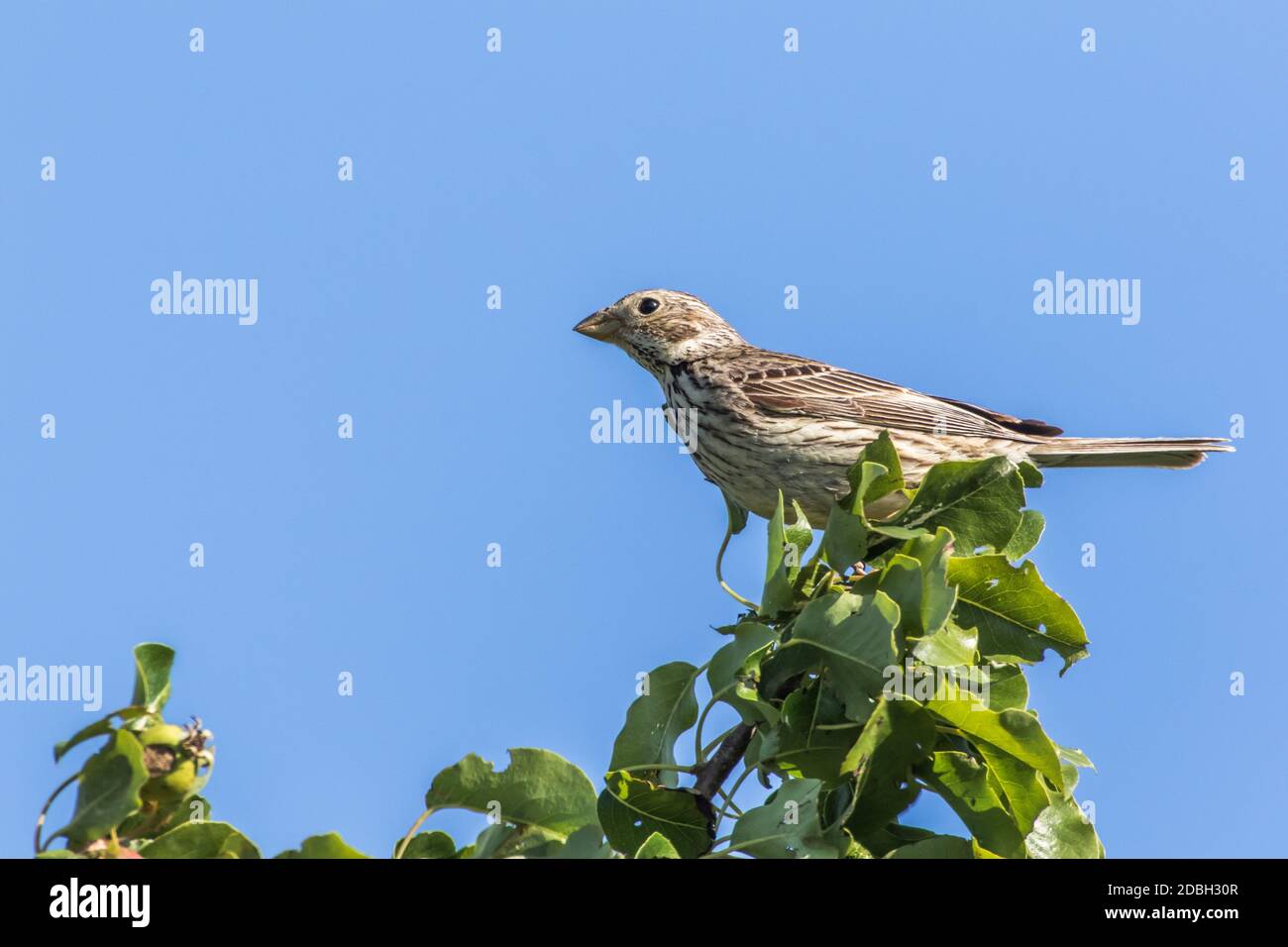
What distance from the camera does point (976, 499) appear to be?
4324mm

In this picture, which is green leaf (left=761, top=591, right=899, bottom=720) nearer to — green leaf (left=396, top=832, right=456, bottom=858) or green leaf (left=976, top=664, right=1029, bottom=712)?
green leaf (left=976, top=664, right=1029, bottom=712)

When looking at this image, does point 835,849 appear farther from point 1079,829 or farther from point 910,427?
point 910,427

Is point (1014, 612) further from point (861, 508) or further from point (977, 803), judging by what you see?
point (977, 803)

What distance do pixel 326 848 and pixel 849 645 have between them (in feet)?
4.69

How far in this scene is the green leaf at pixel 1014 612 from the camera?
13.6 ft

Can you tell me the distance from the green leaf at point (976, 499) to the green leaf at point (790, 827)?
1.17 m

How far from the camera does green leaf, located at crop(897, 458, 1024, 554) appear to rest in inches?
169

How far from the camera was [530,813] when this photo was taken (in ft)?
11.6

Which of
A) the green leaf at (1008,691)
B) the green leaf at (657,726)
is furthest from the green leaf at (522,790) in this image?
the green leaf at (1008,691)

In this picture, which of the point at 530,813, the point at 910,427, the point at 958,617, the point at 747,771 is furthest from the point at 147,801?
the point at 910,427

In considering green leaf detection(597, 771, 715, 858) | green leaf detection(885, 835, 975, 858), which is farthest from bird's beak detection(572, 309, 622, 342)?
green leaf detection(885, 835, 975, 858)

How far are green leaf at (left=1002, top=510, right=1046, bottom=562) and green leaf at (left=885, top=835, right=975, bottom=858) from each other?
1.30m

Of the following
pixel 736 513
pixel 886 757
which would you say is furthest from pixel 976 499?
pixel 736 513

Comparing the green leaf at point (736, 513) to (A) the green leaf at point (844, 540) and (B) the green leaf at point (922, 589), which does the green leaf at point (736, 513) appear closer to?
(A) the green leaf at point (844, 540)
